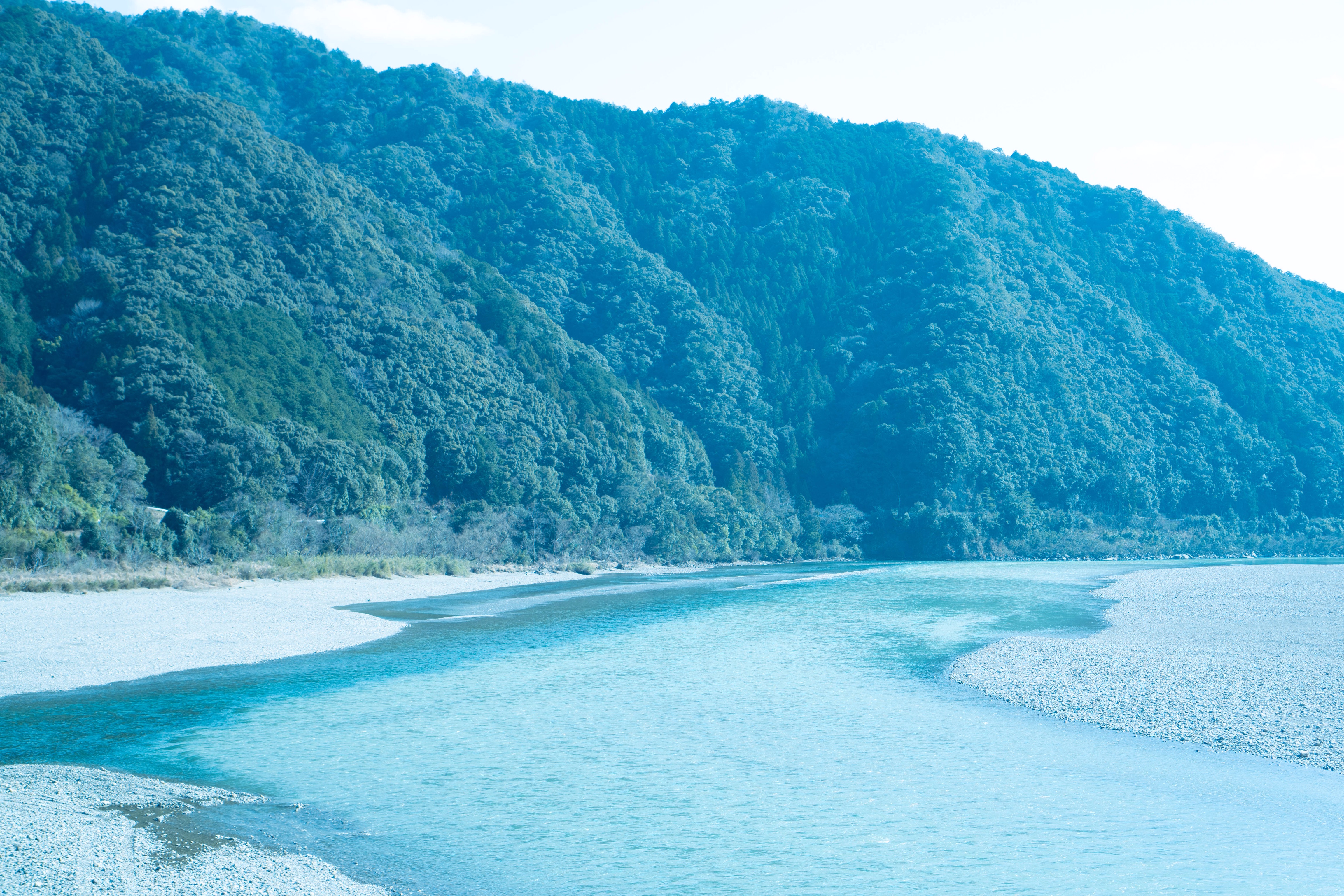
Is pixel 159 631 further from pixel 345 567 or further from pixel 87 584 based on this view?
pixel 345 567

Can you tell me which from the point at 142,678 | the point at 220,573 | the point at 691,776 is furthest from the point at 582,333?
the point at 691,776

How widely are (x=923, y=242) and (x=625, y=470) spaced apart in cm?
6160

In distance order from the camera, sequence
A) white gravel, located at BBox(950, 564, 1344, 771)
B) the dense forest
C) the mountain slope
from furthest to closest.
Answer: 1. the dense forest
2. the mountain slope
3. white gravel, located at BBox(950, 564, 1344, 771)

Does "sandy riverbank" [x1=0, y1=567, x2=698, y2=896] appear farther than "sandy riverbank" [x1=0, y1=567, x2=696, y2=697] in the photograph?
No

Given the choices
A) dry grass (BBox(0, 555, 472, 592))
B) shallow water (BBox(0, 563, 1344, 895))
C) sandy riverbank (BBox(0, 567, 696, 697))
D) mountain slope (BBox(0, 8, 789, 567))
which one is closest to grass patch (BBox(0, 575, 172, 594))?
dry grass (BBox(0, 555, 472, 592))

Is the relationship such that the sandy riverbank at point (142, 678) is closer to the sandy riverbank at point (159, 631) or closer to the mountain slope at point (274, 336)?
the sandy riverbank at point (159, 631)

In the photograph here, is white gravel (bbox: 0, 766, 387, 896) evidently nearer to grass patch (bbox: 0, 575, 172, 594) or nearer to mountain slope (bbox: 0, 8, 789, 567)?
grass patch (bbox: 0, 575, 172, 594)

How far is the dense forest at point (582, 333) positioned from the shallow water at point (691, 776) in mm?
20292

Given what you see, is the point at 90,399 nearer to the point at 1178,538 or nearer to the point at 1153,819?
the point at 1153,819

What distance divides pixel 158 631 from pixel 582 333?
269 feet

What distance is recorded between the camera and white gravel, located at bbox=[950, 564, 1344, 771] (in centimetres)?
1598

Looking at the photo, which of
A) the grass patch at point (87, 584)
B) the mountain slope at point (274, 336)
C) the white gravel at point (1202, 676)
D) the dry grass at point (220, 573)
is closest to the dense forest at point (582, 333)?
the mountain slope at point (274, 336)

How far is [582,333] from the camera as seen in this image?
106m

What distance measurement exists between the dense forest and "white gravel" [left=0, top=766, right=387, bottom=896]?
25.0m
